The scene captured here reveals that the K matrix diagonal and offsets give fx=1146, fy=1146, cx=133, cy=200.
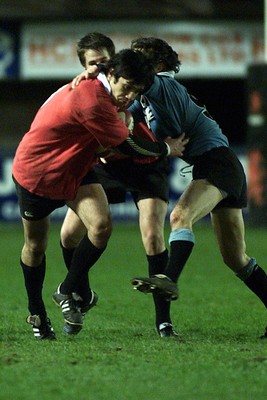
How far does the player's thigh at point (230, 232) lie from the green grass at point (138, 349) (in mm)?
498

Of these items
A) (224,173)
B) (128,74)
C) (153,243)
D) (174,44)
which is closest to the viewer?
(128,74)

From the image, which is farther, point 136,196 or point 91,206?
point 136,196

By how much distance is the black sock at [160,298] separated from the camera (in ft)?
23.4

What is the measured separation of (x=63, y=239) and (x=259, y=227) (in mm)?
9679

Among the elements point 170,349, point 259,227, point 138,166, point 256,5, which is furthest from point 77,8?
point 170,349

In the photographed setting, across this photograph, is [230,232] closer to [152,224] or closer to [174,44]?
[152,224]

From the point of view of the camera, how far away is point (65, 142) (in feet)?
21.9

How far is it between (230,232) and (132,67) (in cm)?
134

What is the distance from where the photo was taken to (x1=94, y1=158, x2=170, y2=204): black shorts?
747cm

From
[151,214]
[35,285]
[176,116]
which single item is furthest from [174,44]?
[35,285]

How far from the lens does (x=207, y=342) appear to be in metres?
6.73

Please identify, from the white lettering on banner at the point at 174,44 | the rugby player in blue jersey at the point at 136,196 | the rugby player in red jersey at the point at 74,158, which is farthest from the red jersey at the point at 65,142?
the white lettering on banner at the point at 174,44

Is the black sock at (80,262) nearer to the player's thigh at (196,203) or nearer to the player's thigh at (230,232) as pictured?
the player's thigh at (196,203)

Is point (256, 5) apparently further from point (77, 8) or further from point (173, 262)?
point (173, 262)
